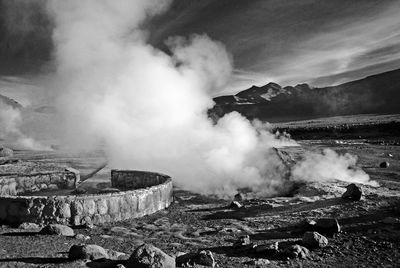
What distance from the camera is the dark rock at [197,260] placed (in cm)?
492

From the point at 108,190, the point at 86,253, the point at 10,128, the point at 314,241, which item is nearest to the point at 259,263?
the point at 314,241

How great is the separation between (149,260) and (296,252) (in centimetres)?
237

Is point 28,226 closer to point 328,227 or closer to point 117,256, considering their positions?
point 117,256

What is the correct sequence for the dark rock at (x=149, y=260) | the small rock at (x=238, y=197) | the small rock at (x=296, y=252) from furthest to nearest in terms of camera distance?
the small rock at (x=238, y=197)
the small rock at (x=296, y=252)
the dark rock at (x=149, y=260)

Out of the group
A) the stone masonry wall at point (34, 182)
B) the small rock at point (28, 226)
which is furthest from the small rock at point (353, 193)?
the stone masonry wall at point (34, 182)

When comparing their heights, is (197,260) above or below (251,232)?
above

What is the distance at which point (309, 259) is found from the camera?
17.0 feet

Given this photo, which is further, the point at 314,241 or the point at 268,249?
the point at 314,241

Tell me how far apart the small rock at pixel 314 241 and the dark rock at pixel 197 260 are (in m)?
1.81

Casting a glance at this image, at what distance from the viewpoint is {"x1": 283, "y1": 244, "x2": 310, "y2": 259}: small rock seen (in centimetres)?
523

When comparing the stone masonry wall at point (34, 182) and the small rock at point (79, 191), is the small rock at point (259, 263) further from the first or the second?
the stone masonry wall at point (34, 182)

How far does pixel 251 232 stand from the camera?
6.87 m

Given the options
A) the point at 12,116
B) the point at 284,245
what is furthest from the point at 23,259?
the point at 12,116

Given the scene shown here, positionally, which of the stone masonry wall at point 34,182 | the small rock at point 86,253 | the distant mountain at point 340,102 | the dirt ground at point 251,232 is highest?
the distant mountain at point 340,102
